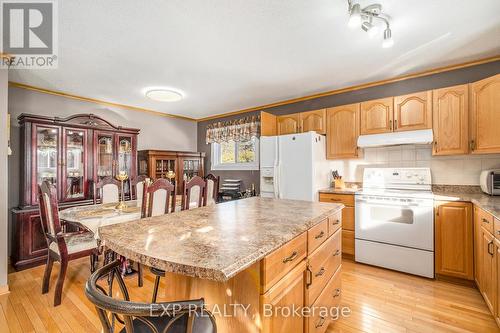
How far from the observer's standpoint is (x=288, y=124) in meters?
3.86

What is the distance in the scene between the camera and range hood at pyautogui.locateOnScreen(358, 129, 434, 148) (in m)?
2.67

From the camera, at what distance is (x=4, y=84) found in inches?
88.5

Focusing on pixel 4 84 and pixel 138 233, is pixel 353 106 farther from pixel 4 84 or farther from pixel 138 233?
pixel 4 84

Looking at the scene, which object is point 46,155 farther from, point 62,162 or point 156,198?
point 156,198

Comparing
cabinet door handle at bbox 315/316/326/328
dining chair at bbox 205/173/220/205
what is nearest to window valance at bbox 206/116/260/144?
dining chair at bbox 205/173/220/205

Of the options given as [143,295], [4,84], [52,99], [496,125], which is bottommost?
[143,295]

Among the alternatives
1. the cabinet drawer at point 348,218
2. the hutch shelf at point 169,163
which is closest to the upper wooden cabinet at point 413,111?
the cabinet drawer at point 348,218

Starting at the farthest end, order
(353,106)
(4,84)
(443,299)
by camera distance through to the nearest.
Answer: (353,106)
(4,84)
(443,299)

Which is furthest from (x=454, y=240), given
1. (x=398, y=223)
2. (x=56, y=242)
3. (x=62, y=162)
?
(x=62, y=162)

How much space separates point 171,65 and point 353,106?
245cm

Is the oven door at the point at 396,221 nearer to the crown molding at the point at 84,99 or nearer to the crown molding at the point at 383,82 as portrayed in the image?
the crown molding at the point at 383,82

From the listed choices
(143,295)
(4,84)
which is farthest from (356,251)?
(4,84)

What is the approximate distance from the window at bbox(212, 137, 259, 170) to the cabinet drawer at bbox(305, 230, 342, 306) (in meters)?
2.92

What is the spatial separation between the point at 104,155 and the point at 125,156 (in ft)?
1.03
